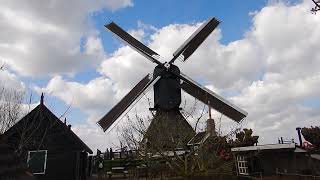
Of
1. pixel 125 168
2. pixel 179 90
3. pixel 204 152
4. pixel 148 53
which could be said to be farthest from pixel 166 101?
pixel 204 152

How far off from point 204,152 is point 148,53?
901 inches

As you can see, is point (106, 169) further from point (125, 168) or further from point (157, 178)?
point (157, 178)

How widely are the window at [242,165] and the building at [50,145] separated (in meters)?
13.3

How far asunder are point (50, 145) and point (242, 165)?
15784 mm

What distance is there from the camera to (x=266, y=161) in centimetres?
2947

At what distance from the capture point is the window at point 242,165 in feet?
98.8

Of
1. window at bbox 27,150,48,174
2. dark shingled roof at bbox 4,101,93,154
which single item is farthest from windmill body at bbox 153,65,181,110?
window at bbox 27,150,48,174

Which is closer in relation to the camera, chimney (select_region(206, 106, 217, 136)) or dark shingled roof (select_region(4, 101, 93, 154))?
chimney (select_region(206, 106, 217, 136))

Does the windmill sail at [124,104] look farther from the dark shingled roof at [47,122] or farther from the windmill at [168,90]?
the dark shingled roof at [47,122]

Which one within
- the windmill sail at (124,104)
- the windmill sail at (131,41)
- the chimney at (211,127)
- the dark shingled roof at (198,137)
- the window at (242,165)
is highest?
the windmill sail at (131,41)

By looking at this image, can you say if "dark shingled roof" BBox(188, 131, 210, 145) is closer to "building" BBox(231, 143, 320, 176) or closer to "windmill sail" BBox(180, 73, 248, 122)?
"building" BBox(231, 143, 320, 176)

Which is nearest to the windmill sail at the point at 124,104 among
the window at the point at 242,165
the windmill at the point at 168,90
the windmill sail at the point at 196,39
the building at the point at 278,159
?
the windmill at the point at 168,90

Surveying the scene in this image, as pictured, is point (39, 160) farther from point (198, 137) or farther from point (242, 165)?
point (242, 165)

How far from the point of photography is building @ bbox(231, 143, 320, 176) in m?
27.8
